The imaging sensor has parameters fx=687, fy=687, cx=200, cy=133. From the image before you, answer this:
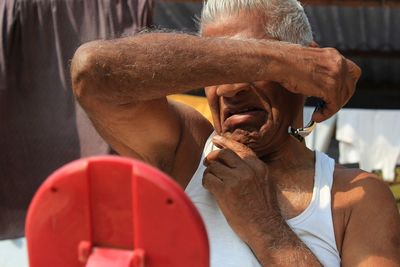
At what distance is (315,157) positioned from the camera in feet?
5.19

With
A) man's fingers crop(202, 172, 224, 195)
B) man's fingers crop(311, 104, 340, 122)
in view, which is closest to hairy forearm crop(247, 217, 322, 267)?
man's fingers crop(202, 172, 224, 195)

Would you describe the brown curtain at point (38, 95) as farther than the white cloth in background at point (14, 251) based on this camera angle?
No

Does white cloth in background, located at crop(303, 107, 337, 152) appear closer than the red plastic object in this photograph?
No

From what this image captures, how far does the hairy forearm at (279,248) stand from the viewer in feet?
4.37

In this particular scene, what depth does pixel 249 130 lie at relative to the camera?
1.46 metres

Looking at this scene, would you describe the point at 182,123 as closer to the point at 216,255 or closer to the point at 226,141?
the point at 226,141

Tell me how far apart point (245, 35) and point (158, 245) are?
0.75 meters

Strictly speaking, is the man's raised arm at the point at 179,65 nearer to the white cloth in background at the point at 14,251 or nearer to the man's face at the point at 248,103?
the man's face at the point at 248,103

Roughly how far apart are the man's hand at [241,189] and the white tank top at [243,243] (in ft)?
0.10

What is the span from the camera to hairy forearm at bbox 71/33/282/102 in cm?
120

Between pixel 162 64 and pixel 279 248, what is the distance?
1.40ft

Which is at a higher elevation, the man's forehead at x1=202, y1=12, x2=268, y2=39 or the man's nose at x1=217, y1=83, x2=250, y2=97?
the man's forehead at x1=202, y1=12, x2=268, y2=39

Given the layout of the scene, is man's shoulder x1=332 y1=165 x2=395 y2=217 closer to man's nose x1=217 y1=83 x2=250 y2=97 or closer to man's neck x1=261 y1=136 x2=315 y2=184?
man's neck x1=261 y1=136 x2=315 y2=184

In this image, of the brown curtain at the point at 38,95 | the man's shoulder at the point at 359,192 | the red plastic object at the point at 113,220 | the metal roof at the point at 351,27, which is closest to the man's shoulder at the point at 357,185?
the man's shoulder at the point at 359,192
